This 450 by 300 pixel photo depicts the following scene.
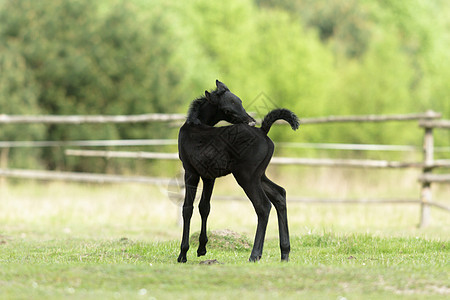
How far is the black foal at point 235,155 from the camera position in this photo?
6066 mm

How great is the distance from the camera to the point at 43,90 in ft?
74.1

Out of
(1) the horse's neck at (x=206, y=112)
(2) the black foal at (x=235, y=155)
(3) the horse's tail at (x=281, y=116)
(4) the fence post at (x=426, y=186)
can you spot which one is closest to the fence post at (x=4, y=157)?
(4) the fence post at (x=426, y=186)

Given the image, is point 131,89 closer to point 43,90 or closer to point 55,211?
point 43,90

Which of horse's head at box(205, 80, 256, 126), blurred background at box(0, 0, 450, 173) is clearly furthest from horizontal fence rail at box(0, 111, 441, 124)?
horse's head at box(205, 80, 256, 126)

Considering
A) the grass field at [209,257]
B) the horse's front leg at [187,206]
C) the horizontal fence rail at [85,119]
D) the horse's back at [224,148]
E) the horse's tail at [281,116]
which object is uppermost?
the horizontal fence rail at [85,119]

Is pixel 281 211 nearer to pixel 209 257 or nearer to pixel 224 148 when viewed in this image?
pixel 224 148

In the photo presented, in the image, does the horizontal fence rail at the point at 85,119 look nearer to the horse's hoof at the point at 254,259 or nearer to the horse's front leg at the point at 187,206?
the horse's front leg at the point at 187,206

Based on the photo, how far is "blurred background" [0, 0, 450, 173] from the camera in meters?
22.1

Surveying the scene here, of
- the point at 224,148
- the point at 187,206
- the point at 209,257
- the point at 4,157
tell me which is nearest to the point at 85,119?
the point at 209,257

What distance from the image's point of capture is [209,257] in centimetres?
677

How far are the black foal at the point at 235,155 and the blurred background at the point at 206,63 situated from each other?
11.0 metres

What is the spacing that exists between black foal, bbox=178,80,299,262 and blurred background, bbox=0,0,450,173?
1104cm

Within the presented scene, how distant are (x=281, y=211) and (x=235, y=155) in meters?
0.70

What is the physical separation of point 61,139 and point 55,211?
30.5ft
